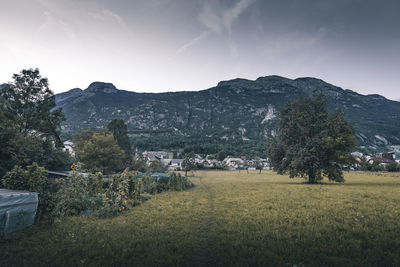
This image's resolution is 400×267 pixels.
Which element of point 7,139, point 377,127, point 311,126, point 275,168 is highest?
point 377,127

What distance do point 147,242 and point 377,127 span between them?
240 metres

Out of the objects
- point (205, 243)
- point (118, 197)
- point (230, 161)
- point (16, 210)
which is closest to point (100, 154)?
point (118, 197)

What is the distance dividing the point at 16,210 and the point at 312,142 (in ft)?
96.5

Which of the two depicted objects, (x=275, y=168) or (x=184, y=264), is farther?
(x=275, y=168)

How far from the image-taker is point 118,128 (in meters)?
44.9

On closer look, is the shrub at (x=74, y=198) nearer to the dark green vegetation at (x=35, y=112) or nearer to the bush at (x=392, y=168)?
the dark green vegetation at (x=35, y=112)

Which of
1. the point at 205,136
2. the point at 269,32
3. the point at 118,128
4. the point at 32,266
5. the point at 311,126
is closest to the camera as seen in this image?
the point at 32,266

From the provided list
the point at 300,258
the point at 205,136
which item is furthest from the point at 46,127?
the point at 205,136

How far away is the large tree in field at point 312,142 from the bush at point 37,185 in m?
25.8

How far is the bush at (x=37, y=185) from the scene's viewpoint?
28.2 ft

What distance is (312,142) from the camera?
25.3 meters

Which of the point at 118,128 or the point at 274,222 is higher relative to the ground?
the point at 118,128

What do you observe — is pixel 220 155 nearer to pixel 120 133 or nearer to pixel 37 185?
pixel 120 133

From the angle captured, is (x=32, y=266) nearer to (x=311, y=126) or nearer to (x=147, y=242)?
(x=147, y=242)
